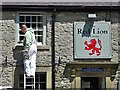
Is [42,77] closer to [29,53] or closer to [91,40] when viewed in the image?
[29,53]

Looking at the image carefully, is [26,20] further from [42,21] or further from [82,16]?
[82,16]

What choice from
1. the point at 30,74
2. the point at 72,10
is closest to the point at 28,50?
the point at 30,74

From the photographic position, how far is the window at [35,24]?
17.2m

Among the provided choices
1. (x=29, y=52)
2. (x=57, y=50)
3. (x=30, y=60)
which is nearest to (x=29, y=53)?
(x=29, y=52)

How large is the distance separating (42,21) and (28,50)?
5.08ft

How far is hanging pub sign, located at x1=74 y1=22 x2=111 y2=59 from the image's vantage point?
56.2ft

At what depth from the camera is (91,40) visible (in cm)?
Answer: 1722

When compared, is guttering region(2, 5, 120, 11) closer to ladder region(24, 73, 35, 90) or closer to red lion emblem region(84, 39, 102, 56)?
red lion emblem region(84, 39, 102, 56)

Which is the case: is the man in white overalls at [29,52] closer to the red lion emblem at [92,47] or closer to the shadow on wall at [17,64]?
the shadow on wall at [17,64]

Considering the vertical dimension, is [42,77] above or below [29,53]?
below

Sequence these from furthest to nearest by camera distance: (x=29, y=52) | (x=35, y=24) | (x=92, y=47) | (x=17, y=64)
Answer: (x=35, y=24)
(x=92, y=47)
(x=17, y=64)
(x=29, y=52)

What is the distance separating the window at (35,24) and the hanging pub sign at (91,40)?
1.41 meters

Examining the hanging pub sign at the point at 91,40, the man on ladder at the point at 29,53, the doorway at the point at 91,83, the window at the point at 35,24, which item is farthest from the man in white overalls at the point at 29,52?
the doorway at the point at 91,83

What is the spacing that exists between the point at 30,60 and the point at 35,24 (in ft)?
5.68
